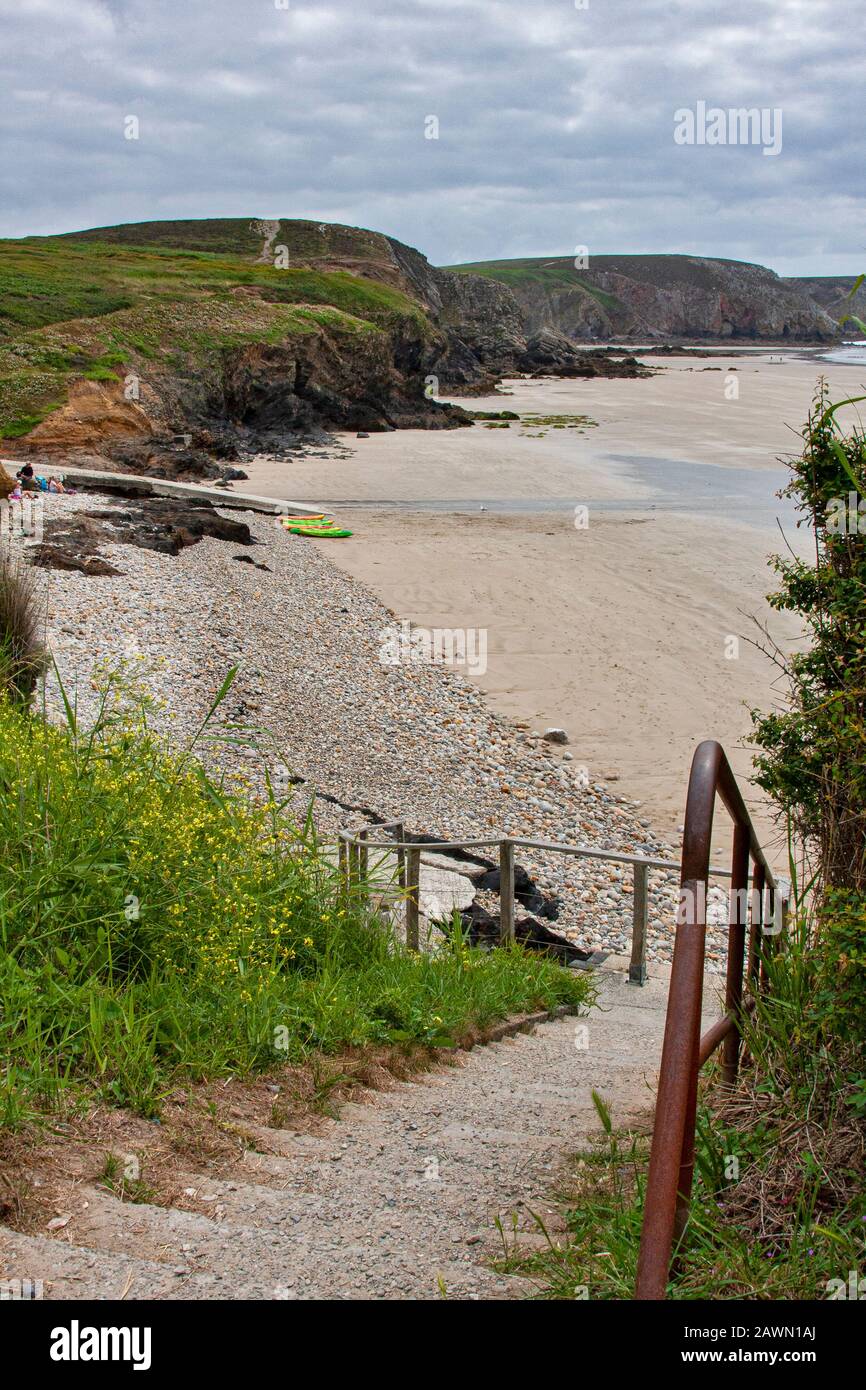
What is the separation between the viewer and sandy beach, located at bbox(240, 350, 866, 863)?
14273 millimetres

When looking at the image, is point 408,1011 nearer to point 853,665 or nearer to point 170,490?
point 853,665

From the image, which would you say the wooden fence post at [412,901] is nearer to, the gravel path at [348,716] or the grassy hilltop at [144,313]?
the gravel path at [348,716]

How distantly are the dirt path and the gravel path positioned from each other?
5.35 meters

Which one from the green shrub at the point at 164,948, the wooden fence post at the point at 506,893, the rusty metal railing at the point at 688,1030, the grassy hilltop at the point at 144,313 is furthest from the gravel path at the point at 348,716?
the grassy hilltop at the point at 144,313

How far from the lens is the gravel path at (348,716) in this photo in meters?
10.7

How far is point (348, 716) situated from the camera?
44.0ft

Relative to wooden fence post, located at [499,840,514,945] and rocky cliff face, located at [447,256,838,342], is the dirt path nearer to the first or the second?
wooden fence post, located at [499,840,514,945]

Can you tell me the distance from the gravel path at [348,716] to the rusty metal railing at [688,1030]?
20.5 feet

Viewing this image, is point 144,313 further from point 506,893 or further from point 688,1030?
point 688,1030

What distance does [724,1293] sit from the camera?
219cm

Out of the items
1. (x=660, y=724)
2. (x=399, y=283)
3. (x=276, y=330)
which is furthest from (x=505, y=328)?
(x=660, y=724)

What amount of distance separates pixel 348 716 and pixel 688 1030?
447 inches
